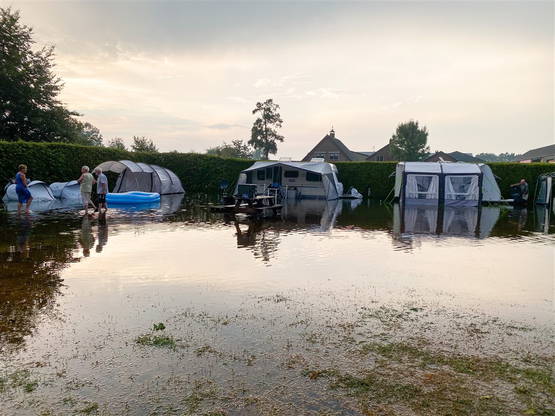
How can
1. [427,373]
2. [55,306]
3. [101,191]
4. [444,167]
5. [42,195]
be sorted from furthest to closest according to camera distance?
[444,167] → [42,195] → [101,191] → [55,306] → [427,373]

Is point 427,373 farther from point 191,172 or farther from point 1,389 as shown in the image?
point 191,172

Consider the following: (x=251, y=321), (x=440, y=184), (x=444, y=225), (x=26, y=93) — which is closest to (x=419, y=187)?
(x=440, y=184)

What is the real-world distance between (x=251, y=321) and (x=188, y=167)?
27.8m

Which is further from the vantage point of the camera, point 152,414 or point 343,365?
point 343,365

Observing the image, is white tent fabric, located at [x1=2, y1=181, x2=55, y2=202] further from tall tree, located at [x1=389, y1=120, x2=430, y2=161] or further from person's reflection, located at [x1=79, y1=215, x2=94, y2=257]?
tall tree, located at [x1=389, y1=120, x2=430, y2=161]

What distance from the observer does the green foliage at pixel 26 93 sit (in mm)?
27484

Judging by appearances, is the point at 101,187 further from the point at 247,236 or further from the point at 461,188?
the point at 461,188

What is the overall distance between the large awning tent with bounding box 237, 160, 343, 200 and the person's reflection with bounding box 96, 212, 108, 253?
45.2 feet

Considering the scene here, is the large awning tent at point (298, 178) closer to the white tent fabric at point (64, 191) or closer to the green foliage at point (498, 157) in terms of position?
the white tent fabric at point (64, 191)

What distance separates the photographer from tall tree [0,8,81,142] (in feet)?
90.2

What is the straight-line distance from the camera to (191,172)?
102ft

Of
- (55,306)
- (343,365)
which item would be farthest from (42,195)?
(343,365)

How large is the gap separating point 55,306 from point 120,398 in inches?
101

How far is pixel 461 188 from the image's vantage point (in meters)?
23.2
